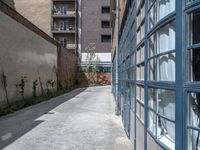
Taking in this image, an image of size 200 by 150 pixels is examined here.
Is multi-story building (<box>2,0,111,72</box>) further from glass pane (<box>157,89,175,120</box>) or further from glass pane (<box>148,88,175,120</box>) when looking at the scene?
glass pane (<box>157,89,175,120</box>)

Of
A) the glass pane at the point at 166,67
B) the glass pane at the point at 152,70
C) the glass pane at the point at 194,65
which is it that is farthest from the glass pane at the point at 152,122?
→ the glass pane at the point at 194,65

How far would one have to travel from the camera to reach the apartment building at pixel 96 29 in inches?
2041

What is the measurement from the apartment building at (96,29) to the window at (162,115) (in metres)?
47.4

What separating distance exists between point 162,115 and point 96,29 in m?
49.3

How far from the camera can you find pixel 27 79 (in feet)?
64.7

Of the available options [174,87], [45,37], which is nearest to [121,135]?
[174,87]

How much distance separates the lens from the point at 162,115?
3.45 m

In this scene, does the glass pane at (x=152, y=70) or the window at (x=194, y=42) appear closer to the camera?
the window at (x=194, y=42)

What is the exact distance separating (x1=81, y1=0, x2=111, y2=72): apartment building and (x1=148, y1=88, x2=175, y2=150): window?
155 feet

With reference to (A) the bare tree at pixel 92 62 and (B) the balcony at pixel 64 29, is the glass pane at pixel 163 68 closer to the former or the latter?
(B) the balcony at pixel 64 29

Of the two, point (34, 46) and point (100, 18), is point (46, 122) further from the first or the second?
point (100, 18)

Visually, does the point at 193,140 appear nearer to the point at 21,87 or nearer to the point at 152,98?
the point at 152,98

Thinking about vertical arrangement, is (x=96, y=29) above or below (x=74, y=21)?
below

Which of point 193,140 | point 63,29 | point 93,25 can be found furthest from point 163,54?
point 93,25
